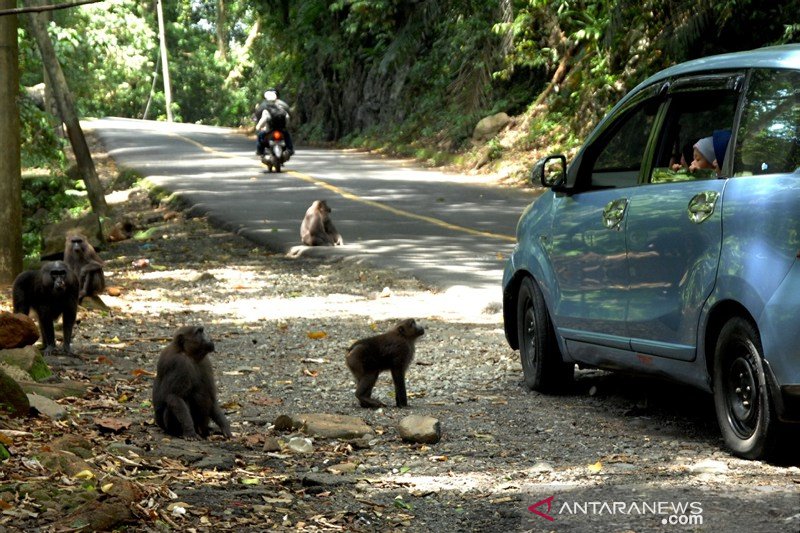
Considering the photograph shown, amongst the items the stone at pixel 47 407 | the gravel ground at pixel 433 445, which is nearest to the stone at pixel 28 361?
the gravel ground at pixel 433 445

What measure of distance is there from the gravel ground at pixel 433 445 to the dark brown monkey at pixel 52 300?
295 millimetres

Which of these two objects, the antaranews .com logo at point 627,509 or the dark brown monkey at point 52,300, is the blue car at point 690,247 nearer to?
the antaranews .com logo at point 627,509

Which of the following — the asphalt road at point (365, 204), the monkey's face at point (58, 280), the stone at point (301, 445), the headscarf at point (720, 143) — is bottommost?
the asphalt road at point (365, 204)

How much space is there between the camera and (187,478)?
5992mm

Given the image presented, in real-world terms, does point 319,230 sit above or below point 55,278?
below

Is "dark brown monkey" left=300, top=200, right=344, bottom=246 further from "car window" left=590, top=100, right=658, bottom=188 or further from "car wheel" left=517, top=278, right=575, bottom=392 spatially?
"car window" left=590, top=100, right=658, bottom=188

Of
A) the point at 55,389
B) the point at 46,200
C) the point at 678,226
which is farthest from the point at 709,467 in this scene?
the point at 46,200

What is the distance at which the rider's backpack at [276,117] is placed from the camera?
30406mm

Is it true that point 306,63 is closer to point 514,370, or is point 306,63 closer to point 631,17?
point 631,17

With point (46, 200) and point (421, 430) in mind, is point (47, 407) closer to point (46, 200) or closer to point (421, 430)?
point (421, 430)

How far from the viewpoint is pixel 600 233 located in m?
7.36

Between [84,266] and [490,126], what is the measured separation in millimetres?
20915

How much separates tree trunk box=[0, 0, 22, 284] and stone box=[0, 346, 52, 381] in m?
5.36

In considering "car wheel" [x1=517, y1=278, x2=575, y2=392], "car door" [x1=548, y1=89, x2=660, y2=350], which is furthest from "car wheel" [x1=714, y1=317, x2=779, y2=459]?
"car wheel" [x1=517, y1=278, x2=575, y2=392]
